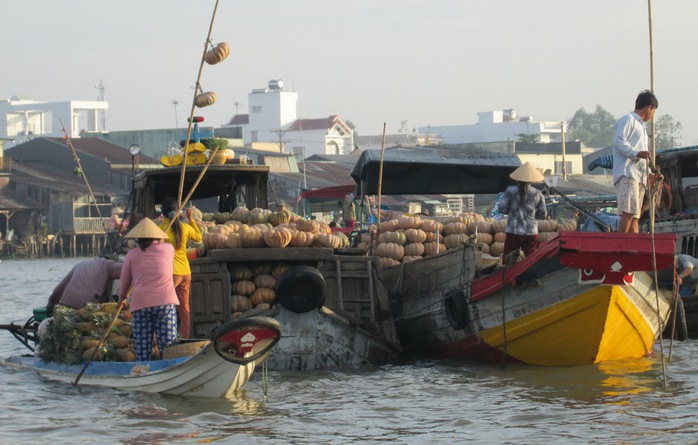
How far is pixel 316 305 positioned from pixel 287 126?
76.7 m

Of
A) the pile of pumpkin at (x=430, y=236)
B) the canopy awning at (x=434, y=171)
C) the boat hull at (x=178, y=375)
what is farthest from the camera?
the canopy awning at (x=434, y=171)

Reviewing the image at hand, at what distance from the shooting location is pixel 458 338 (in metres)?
11.2

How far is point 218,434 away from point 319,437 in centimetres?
76

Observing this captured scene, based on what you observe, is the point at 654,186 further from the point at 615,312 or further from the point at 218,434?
the point at 218,434

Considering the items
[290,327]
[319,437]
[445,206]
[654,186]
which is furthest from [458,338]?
[445,206]

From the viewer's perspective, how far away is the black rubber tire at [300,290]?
1042 centimetres

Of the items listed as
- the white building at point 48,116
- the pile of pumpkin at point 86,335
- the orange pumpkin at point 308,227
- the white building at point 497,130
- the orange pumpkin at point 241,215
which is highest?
the white building at point 48,116

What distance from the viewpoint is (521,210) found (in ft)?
35.7

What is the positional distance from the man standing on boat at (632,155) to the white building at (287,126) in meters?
68.0

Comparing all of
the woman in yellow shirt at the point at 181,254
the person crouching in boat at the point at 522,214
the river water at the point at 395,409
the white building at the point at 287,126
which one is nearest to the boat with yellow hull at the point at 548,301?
the river water at the point at 395,409

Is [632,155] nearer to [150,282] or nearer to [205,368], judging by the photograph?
[205,368]

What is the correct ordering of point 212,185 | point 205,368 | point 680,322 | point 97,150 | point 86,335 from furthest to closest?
point 97,150, point 212,185, point 680,322, point 86,335, point 205,368

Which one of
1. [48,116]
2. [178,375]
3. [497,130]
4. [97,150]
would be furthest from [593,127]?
[178,375]

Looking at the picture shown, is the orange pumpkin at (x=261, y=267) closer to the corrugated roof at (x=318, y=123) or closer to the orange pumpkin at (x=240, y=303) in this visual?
the orange pumpkin at (x=240, y=303)
